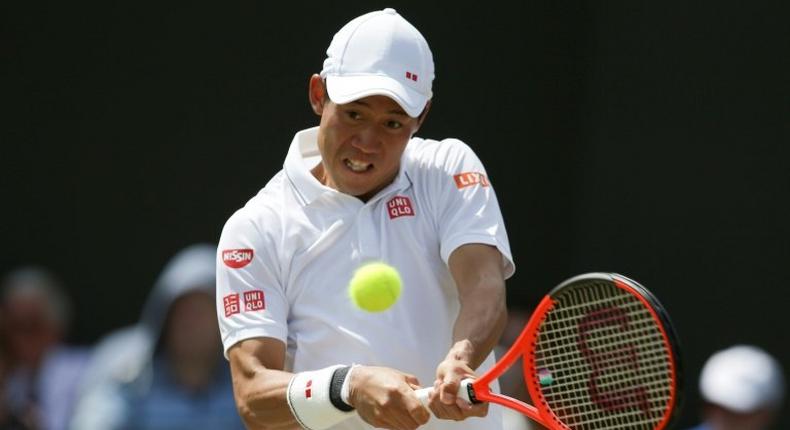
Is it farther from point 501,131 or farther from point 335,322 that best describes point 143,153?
point 335,322

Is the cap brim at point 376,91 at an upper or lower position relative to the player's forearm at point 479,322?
upper

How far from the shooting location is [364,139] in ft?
12.0

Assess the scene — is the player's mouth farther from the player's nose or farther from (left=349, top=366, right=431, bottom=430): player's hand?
(left=349, top=366, right=431, bottom=430): player's hand

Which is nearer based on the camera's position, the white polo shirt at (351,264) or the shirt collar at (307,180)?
the white polo shirt at (351,264)

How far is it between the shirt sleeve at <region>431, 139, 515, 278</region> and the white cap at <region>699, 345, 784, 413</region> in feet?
7.51

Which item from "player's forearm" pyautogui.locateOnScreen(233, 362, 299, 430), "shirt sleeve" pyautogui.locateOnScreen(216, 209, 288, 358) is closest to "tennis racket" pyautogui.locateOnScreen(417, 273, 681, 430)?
"player's forearm" pyautogui.locateOnScreen(233, 362, 299, 430)

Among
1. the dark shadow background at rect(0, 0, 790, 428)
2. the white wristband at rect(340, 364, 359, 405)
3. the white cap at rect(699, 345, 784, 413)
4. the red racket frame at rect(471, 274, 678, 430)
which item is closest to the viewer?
the red racket frame at rect(471, 274, 678, 430)

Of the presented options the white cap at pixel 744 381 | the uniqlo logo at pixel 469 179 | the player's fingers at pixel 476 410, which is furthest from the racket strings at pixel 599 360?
the white cap at pixel 744 381

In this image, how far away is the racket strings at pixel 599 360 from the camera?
11.0 ft

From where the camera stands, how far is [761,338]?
19.7 ft

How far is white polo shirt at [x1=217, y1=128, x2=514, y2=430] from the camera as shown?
3.63m

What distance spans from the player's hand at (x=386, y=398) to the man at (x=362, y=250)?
5.6 inches

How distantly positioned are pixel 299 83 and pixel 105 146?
2.79 ft

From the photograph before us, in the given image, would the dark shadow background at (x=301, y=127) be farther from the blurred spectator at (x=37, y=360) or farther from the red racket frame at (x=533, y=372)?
the red racket frame at (x=533, y=372)
